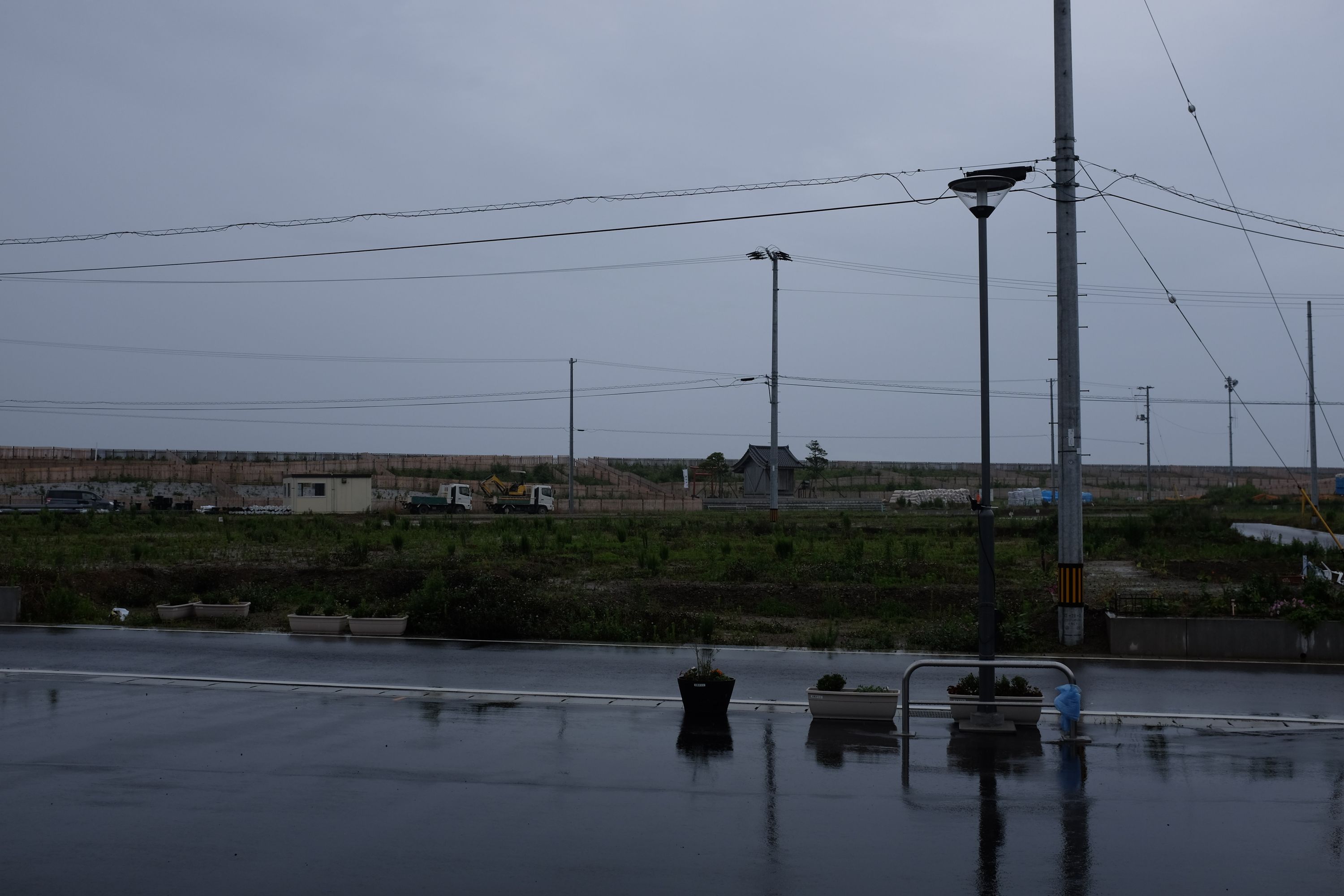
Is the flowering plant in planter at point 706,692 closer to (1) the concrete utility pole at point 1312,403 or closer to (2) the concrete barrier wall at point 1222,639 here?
(2) the concrete barrier wall at point 1222,639

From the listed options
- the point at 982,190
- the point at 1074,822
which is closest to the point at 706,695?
the point at 1074,822

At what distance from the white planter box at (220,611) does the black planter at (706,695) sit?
41.4ft

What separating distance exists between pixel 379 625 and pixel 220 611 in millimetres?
4297

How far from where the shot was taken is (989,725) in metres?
11.6

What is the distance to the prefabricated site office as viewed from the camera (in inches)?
2589

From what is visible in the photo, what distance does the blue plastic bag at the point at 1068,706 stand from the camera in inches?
438

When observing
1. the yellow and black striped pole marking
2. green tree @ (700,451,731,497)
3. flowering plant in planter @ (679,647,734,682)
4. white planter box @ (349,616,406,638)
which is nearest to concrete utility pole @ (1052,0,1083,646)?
the yellow and black striped pole marking

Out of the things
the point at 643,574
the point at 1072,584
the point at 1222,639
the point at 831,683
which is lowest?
the point at 831,683

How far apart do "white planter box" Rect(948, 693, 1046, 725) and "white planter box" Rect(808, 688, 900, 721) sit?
2.36 feet

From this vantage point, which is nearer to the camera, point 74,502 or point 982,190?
point 982,190

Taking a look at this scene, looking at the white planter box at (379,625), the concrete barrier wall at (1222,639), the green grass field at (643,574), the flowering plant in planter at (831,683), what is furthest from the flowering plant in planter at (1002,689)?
the white planter box at (379,625)

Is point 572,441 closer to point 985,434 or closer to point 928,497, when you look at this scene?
point 928,497

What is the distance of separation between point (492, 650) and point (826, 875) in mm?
11225

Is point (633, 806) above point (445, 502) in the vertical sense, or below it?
below
